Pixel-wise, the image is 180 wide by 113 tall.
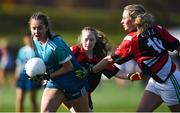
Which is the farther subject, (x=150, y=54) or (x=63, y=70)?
(x=150, y=54)

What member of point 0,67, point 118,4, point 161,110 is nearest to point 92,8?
point 118,4

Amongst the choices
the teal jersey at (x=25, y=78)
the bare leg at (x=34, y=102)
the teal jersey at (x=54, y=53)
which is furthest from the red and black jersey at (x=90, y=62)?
the teal jersey at (x=25, y=78)

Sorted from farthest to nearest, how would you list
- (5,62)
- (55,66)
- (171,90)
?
(5,62) < (171,90) < (55,66)

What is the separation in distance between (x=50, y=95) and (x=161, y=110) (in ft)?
23.5

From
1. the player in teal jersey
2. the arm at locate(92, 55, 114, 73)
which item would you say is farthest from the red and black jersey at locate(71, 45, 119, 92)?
the player in teal jersey

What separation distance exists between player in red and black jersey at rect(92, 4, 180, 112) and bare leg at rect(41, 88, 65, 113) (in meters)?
0.62

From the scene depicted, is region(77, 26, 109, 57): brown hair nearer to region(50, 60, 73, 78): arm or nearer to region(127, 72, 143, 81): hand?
region(127, 72, 143, 81): hand

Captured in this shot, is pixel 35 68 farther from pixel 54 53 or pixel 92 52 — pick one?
pixel 92 52

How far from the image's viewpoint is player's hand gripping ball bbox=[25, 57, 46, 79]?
9289 millimetres

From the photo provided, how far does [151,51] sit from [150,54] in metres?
0.04

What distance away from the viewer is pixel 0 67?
101 feet

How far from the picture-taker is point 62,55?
927 cm

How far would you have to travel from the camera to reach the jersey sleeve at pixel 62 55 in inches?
364

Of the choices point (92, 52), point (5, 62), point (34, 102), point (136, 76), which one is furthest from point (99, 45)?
point (5, 62)
